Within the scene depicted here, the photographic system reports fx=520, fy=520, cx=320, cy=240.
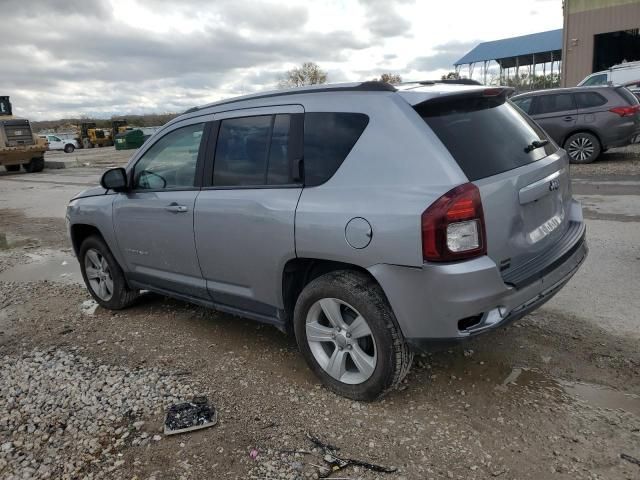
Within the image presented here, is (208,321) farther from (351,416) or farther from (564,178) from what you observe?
(564,178)

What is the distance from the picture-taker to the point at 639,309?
411 centimetres

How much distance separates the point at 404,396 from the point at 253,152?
1.87 metres

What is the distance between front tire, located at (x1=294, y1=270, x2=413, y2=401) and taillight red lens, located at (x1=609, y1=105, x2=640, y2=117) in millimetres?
10397

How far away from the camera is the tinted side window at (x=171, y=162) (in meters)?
3.98

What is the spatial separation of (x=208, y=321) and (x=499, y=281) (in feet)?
9.11

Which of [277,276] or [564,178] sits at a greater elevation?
[564,178]

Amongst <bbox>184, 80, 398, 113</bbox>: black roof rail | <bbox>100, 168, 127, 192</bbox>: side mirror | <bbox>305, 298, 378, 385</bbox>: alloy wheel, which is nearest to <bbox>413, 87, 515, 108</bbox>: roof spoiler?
<bbox>184, 80, 398, 113</bbox>: black roof rail

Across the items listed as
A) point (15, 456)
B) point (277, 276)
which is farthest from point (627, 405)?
point (15, 456)

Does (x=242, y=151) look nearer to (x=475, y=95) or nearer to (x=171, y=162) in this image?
(x=171, y=162)

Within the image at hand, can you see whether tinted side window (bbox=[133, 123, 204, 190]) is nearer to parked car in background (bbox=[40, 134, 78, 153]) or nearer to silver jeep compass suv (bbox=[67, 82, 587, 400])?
silver jeep compass suv (bbox=[67, 82, 587, 400])

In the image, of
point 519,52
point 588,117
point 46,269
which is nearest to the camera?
point 46,269

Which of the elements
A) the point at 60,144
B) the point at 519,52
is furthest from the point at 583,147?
the point at 60,144

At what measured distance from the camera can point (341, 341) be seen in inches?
123

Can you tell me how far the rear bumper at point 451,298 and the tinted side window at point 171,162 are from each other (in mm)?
1903
